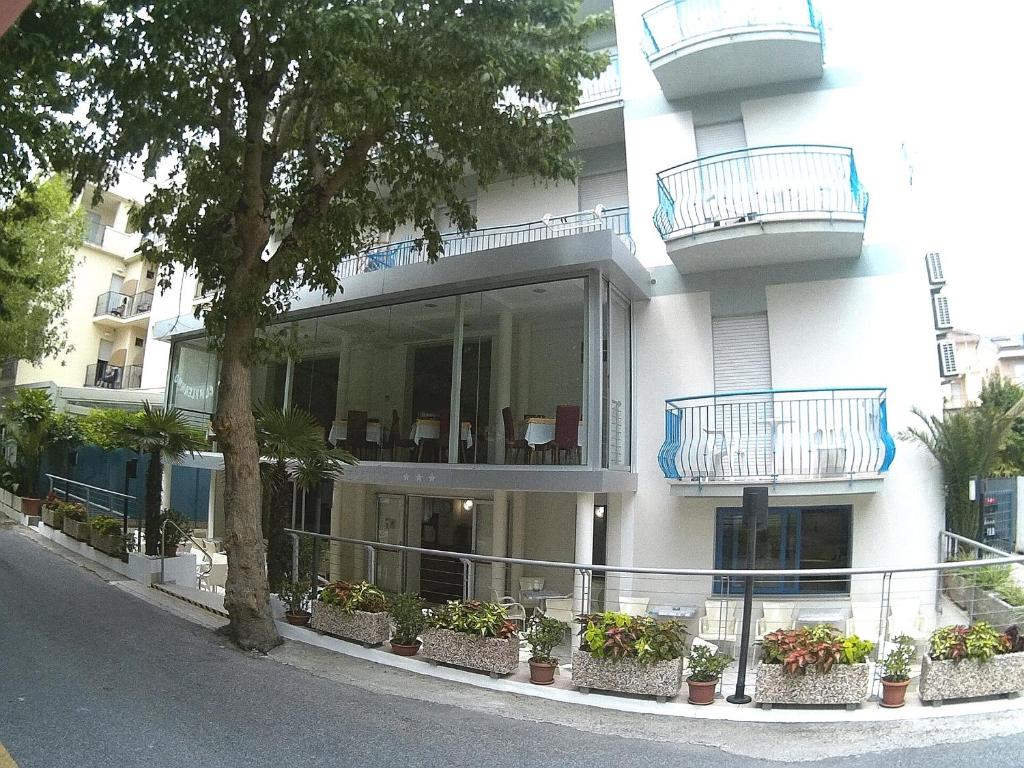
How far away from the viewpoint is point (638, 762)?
5973 millimetres

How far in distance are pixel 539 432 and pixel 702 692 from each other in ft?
15.5

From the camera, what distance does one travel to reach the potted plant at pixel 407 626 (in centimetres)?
905

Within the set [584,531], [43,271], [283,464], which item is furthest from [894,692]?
[43,271]

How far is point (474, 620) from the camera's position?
8.46 meters

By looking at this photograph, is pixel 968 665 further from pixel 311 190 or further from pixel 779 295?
pixel 311 190

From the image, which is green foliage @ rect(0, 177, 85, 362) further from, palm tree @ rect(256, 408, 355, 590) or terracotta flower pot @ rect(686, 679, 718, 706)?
terracotta flower pot @ rect(686, 679, 718, 706)

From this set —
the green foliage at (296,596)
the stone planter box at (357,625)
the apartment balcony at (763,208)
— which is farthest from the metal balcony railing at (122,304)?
the apartment balcony at (763,208)

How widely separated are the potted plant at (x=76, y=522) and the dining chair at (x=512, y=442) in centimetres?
921

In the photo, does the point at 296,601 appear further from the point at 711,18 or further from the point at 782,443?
the point at 711,18

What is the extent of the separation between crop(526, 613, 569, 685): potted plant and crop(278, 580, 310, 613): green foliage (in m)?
3.67

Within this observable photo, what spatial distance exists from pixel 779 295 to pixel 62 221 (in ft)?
61.8

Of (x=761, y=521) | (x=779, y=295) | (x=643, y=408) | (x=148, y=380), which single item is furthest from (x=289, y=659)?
(x=148, y=380)

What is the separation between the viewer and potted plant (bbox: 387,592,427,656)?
9.05 meters

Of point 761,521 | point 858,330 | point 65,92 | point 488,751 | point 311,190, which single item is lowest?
point 488,751
